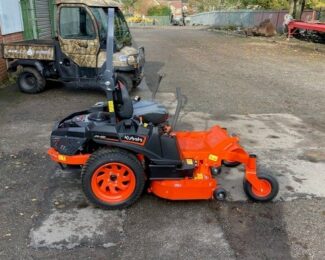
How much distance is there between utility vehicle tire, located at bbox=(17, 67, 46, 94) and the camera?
9156mm

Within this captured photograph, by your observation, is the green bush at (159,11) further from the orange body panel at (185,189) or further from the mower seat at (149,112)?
the orange body panel at (185,189)

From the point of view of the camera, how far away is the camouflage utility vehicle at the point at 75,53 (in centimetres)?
853

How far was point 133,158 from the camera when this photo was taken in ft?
13.1

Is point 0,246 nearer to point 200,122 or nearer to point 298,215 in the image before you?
point 298,215

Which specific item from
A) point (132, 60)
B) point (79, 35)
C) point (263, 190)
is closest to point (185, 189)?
point (263, 190)

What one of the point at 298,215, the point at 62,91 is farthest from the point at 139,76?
the point at 298,215

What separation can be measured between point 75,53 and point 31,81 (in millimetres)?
1484

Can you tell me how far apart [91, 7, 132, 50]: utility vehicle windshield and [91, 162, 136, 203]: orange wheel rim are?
201 inches

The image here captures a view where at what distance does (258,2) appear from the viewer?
3494 cm

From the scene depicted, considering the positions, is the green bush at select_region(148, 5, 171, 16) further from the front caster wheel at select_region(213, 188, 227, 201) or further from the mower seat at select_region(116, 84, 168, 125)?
the front caster wheel at select_region(213, 188, 227, 201)

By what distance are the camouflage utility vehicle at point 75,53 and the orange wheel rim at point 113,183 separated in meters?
4.48

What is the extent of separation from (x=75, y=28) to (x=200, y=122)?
3649mm

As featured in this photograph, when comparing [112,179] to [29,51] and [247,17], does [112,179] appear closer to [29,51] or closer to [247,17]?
[29,51]

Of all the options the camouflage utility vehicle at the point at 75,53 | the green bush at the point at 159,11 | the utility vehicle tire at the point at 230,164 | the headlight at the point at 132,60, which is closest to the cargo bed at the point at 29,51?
the camouflage utility vehicle at the point at 75,53
